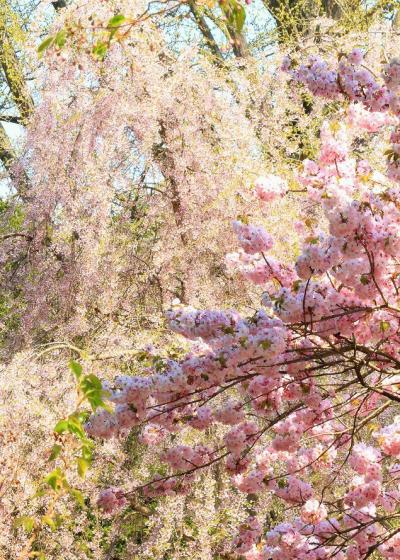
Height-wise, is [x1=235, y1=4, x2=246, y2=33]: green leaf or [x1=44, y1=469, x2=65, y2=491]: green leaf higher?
[x1=235, y1=4, x2=246, y2=33]: green leaf

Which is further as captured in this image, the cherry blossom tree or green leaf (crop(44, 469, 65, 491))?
the cherry blossom tree

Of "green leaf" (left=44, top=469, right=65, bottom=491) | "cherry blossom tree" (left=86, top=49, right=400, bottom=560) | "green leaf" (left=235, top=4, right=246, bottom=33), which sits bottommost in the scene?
"cherry blossom tree" (left=86, top=49, right=400, bottom=560)

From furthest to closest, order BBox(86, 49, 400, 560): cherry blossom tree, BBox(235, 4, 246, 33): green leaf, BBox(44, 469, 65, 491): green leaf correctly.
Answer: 1. BBox(86, 49, 400, 560): cherry blossom tree
2. BBox(235, 4, 246, 33): green leaf
3. BBox(44, 469, 65, 491): green leaf

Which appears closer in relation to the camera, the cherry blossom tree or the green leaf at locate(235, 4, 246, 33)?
the green leaf at locate(235, 4, 246, 33)

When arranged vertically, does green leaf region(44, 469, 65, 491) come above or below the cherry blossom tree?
above

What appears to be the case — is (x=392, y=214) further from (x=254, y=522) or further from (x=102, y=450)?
(x=102, y=450)

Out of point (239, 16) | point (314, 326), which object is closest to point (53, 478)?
point (314, 326)

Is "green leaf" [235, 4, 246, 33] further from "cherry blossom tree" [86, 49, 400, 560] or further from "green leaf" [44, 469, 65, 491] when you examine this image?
"green leaf" [44, 469, 65, 491]

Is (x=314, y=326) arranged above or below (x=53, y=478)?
below

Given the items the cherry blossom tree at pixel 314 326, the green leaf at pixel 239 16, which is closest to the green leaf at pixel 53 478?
the cherry blossom tree at pixel 314 326

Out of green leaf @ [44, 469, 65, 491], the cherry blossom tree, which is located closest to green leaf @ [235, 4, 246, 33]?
the cherry blossom tree

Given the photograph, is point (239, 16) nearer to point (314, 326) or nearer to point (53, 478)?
point (314, 326)

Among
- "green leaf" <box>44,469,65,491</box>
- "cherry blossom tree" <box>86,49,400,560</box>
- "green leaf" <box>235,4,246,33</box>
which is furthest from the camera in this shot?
"cherry blossom tree" <box>86,49,400,560</box>

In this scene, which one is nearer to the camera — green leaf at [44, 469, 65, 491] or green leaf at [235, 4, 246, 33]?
green leaf at [44, 469, 65, 491]
